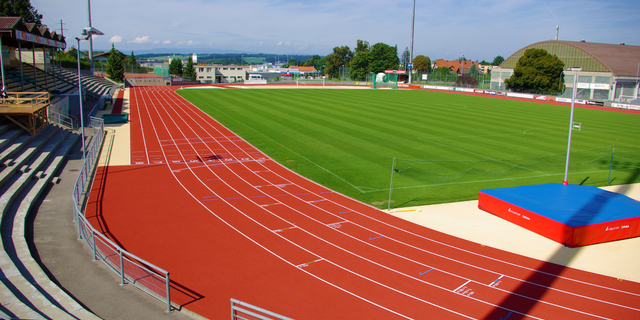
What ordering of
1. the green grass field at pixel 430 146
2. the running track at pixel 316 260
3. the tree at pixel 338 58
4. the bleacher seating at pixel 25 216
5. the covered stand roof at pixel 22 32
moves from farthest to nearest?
1. the tree at pixel 338 58
2. the covered stand roof at pixel 22 32
3. the green grass field at pixel 430 146
4. the running track at pixel 316 260
5. the bleacher seating at pixel 25 216

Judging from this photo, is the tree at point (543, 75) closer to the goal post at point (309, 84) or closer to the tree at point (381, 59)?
the goal post at point (309, 84)

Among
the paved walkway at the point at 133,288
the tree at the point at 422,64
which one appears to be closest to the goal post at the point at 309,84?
the paved walkway at the point at 133,288

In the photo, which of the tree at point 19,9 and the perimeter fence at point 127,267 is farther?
the tree at point 19,9

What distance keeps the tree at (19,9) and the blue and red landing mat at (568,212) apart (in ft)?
215

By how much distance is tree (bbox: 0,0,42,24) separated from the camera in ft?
174

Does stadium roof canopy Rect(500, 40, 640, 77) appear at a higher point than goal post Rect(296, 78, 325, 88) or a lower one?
higher

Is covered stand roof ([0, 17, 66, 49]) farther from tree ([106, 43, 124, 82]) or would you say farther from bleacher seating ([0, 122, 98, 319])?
tree ([106, 43, 124, 82])

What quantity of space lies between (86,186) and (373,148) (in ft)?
51.2

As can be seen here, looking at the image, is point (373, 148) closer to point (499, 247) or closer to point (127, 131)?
point (499, 247)

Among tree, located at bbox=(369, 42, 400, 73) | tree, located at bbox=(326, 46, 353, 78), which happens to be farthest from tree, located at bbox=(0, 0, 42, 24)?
tree, located at bbox=(326, 46, 353, 78)

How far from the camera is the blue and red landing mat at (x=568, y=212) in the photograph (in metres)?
12.2

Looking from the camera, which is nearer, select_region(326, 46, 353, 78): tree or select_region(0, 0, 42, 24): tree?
select_region(0, 0, 42, 24): tree

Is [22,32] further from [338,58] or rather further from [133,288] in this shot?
[338,58]

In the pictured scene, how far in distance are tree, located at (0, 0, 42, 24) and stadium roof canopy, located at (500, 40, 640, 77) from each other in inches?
3473
